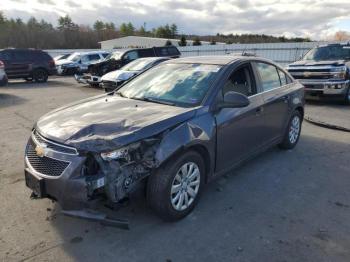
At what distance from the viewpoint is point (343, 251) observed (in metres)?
3.13

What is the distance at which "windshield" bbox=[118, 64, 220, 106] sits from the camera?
13.4ft

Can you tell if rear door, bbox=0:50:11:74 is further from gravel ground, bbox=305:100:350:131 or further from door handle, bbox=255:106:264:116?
door handle, bbox=255:106:264:116

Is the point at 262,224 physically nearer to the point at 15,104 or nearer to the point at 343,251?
the point at 343,251

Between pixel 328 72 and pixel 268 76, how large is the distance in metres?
6.27

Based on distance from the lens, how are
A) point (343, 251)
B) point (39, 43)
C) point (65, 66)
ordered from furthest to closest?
point (39, 43), point (65, 66), point (343, 251)

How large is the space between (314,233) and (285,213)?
0.44 metres

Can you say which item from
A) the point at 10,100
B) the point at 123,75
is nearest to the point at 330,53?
the point at 123,75

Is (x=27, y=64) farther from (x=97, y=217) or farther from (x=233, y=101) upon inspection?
(x=97, y=217)

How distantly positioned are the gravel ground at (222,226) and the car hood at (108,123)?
3.12 feet

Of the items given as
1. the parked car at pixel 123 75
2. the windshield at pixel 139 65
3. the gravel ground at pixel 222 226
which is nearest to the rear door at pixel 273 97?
the gravel ground at pixel 222 226

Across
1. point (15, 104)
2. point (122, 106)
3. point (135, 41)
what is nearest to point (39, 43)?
point (135, 41)

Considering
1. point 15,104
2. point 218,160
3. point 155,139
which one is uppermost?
point 155,139

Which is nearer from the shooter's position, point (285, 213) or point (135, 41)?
point (285, 213)

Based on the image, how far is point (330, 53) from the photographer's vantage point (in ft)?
38.1
